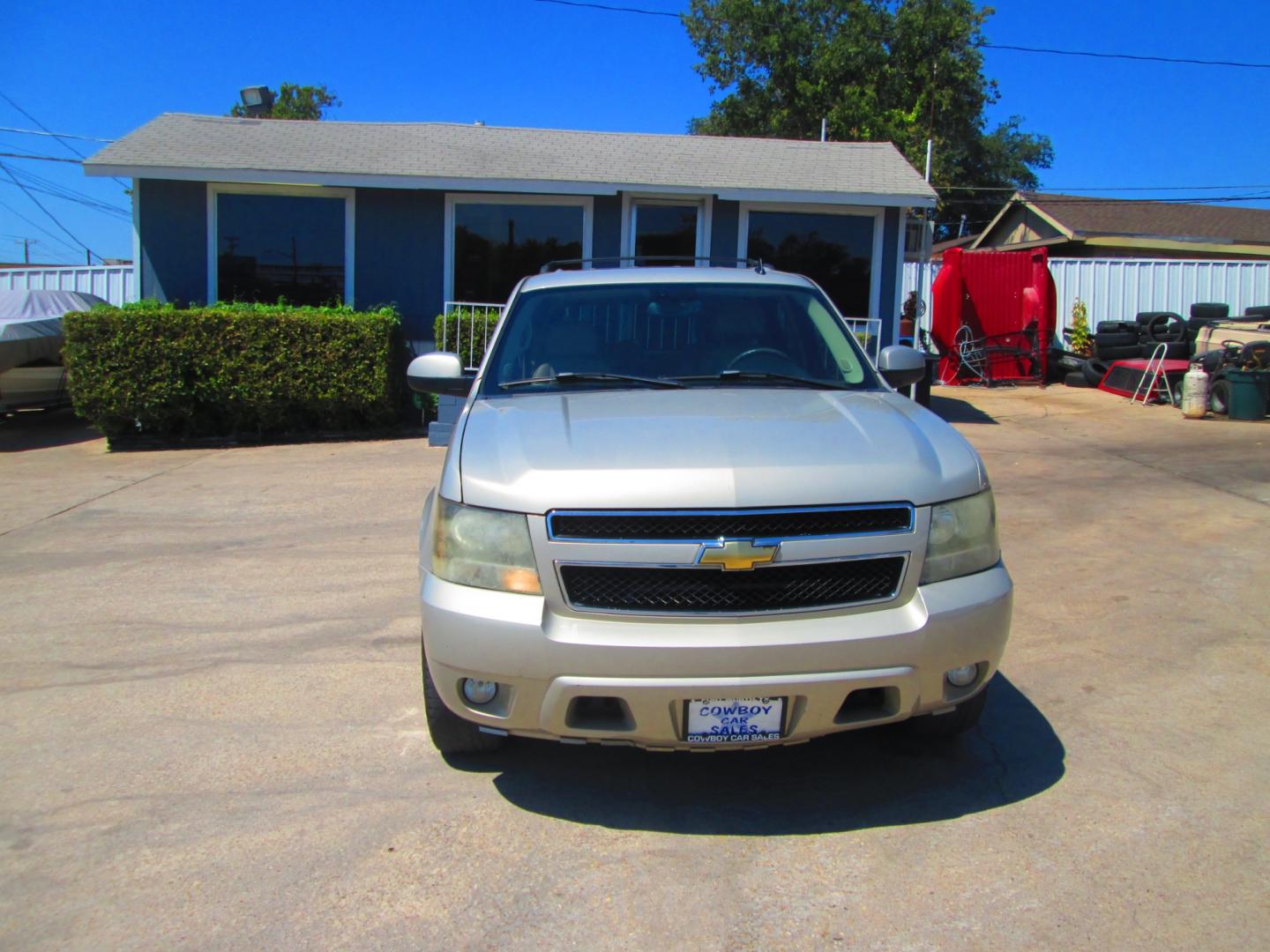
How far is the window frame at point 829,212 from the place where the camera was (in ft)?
45.1

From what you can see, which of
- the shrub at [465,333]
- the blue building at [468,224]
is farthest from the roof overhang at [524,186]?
the shrub at [465,333]

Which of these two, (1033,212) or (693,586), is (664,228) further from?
(1033,212)

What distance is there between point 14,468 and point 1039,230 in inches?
1032

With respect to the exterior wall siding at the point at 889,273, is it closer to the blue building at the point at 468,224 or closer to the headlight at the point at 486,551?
the blue building at the point at 468,224

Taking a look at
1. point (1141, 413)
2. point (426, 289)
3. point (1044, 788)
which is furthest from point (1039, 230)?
point (1044, 788)

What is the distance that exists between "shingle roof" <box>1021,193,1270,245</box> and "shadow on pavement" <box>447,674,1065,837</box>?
81.1ft

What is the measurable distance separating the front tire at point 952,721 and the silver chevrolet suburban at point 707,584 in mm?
356

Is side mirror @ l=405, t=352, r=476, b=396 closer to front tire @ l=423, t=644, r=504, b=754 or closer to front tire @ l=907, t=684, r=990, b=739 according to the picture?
front tire @ l=423, t=644, r=504, b=754

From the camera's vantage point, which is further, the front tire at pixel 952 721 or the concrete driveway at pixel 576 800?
the front tire at pixel 952 721

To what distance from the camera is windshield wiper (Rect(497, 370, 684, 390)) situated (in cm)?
431

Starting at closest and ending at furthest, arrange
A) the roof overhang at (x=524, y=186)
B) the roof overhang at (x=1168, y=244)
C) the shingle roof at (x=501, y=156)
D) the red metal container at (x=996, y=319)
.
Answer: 1. the roof overhang at (x=524, y=186)
2. the shingle roof at (x=501, y=156)
3. the red metal container at (x=996, y=319)
4. the roof overhang at (x=1168, y=244)

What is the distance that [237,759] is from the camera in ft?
12.6

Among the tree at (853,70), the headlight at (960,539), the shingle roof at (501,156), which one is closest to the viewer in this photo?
the headlight at (960,539)

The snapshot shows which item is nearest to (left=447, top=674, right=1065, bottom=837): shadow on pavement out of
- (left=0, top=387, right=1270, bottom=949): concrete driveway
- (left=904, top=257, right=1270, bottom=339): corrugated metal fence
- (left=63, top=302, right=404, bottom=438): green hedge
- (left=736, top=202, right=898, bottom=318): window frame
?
(left=0, top=387, right=1270, bottom=949): concrete driveway
